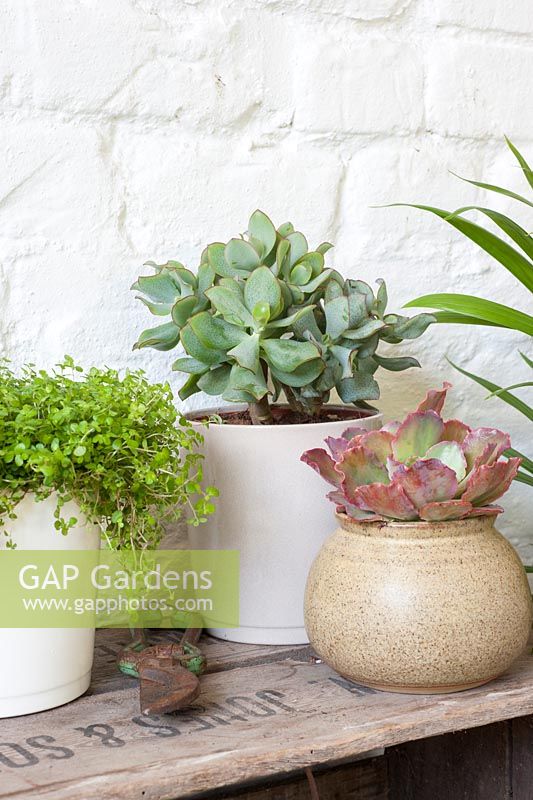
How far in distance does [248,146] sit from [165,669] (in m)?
0.58

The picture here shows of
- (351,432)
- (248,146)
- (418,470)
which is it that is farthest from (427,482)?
(248,146)

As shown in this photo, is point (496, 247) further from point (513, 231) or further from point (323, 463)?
point (323, 463)

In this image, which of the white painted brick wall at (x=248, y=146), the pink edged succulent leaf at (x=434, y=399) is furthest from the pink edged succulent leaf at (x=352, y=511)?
Result: the white painted brick wall at (x=248, y=146)

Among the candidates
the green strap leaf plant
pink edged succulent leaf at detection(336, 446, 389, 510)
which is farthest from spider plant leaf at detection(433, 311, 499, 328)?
pink edged succulent leaf at detection(336, 446, 389, 510)

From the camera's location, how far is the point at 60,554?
27.5 inches

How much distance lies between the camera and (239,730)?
665 millimetres

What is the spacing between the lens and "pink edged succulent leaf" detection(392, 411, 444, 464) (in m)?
0.71

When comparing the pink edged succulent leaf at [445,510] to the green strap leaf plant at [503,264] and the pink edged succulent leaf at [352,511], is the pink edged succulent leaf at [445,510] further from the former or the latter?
the green strap leaf plant at [503,264]

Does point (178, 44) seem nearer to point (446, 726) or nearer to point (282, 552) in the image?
point (282, 552)

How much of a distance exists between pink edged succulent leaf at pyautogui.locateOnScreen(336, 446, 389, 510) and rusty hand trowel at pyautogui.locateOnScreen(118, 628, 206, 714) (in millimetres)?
196

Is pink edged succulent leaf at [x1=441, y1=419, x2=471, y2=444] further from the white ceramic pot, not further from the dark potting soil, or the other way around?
the white ceramic pot

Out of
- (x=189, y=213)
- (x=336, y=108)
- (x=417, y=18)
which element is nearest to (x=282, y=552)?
(x=189, y=213)

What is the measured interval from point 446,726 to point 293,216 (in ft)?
1.92

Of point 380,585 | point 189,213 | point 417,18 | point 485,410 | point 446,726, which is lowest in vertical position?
point 446,726
